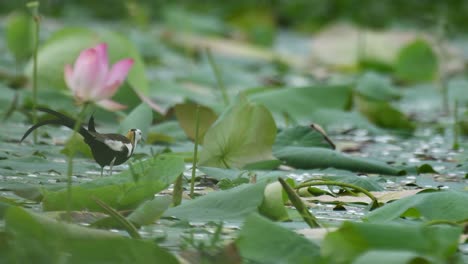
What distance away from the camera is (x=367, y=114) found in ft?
8.07

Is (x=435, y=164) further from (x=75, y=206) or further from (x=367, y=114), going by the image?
(x=75, y=206)

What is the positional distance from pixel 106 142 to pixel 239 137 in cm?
26

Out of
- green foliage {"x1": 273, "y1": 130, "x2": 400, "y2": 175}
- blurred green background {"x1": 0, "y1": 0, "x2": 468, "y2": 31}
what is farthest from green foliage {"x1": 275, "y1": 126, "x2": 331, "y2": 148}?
blurred green background {"x1": 0, "y1": 0, "x2": 468, "y2": 31}

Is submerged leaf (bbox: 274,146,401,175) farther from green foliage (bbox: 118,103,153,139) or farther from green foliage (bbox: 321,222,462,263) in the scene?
green foliage (bbox: 321,222,462,263)

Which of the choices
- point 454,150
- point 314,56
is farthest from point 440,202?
point 314,56

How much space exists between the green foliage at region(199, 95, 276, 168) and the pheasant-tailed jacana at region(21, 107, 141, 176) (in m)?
0.15

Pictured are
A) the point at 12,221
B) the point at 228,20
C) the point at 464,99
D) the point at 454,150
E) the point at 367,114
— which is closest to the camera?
the point at 12,221

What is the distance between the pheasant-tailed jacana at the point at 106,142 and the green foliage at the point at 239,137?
6.0 inches

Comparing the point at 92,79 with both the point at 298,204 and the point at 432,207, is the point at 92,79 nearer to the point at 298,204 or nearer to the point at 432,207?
the point at 298,204

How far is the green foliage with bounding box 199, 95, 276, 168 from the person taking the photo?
141cm

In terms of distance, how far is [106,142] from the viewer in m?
1.26

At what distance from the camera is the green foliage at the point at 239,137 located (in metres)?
1.41

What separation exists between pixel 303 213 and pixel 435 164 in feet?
2.75

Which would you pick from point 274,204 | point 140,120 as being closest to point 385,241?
point 274,204
